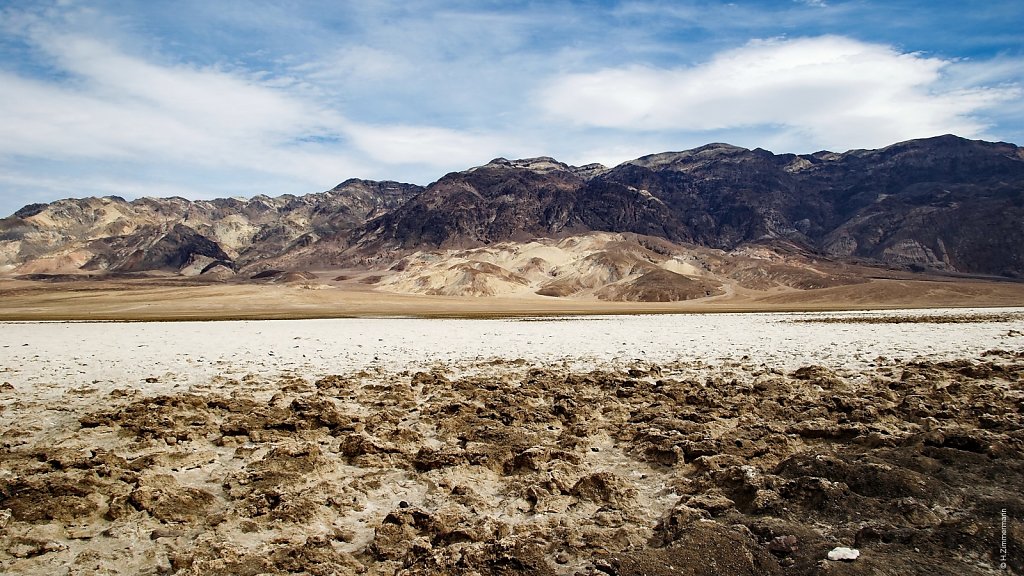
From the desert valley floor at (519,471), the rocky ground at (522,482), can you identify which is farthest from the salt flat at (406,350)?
the rocky ground at (522,482)

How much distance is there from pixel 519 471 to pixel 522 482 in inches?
17.3

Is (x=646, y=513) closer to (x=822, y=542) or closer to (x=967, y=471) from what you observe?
(x=822, y=542)

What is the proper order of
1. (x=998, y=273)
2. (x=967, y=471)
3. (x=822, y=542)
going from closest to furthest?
(x=822, y=542) → (x=967, y=471) → (x=998, y=273)

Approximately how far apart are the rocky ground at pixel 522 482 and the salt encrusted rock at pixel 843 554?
0.18 ft

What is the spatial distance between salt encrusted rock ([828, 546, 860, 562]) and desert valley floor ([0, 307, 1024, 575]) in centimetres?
8

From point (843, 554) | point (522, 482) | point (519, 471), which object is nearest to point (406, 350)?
point (519, 471)

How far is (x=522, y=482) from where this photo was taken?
6457 mm

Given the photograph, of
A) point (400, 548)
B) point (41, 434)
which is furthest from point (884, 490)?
point (41, 434)

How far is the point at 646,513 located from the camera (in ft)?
18.4

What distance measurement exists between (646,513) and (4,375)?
15636 millimetres

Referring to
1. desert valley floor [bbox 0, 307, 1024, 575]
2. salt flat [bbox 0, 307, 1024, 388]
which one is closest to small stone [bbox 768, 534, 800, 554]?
desert valley floor [bbox 0, 307, 1024, 575]

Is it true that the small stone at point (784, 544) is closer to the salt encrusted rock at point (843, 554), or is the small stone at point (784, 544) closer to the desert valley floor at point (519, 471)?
the desert valley floor at point (519, 471)

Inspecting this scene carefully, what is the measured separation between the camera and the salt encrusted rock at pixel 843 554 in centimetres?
426

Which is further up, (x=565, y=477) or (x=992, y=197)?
(x=992, y=197)
